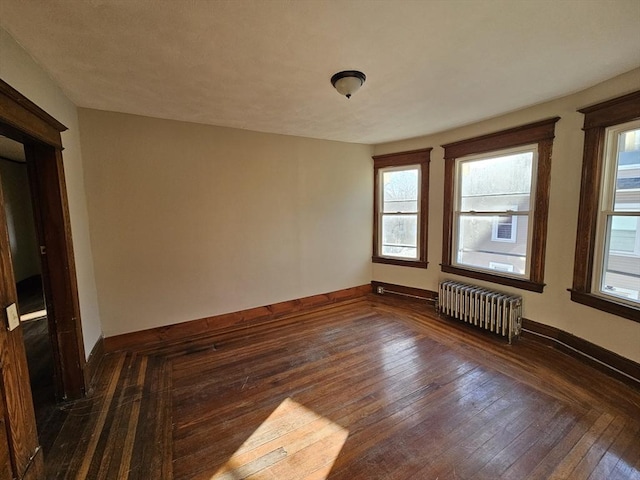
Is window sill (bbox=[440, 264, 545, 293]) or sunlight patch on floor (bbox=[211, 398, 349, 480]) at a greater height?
window sill (bbox=[440, 264, 545, 293])

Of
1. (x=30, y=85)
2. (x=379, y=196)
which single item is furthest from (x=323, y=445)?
(x=379, y=196)

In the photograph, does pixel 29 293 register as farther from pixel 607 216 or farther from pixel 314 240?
pixel 607 216

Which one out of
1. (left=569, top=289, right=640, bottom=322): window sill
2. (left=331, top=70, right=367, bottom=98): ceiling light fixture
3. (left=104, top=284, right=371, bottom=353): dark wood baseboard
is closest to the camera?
(left=331, top=70, right=367, bottom=98): ceiling light fixture

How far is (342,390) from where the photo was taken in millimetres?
2492

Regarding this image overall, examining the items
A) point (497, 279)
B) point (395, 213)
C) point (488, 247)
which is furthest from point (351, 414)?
point (395, 213)

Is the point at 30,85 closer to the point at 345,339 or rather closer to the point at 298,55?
the point at 298,55

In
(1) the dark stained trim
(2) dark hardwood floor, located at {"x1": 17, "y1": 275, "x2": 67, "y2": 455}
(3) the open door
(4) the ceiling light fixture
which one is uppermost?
(4) the ceiling light fixture

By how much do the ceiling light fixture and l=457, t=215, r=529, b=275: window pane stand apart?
2596 mm

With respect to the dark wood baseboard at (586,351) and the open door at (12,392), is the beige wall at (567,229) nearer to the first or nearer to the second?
the dark wood baseboard at (586,351)

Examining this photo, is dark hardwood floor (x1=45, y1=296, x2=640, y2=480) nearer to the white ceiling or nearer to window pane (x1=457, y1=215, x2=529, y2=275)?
window pane (x1=457, y1=215, x2=529, y2=275)

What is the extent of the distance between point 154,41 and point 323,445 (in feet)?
9.52

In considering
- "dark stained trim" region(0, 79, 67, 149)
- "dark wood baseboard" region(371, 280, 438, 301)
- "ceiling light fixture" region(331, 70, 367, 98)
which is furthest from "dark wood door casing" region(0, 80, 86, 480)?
"dark wood baseboard" region(371, 280, 438, 301)

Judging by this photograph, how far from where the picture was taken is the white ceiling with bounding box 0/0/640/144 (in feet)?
5.10

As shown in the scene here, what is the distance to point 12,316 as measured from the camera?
59.0 inches
